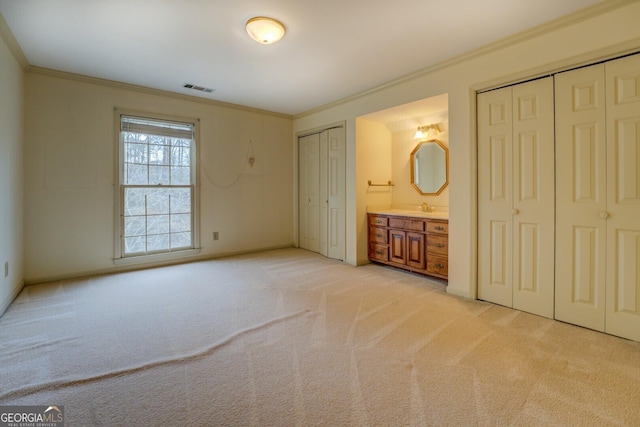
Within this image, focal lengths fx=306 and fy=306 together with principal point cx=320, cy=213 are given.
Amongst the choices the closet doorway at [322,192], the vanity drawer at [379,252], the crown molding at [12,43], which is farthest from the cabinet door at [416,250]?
the crown molding at [12,43]

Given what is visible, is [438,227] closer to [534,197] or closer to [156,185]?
[534,197]

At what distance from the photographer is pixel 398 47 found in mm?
2996

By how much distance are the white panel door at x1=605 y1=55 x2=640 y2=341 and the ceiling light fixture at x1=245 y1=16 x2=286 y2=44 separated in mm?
2598

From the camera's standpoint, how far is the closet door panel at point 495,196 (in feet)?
9.54

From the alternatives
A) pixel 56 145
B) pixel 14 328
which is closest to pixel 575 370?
pixel 14 328

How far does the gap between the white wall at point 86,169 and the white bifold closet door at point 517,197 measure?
12.3ft

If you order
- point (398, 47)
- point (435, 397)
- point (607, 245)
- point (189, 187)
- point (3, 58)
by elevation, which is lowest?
point (435, 397)

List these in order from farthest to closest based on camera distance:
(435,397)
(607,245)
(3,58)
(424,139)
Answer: (424,139) < (3,58) < (607,245) < (435,397)

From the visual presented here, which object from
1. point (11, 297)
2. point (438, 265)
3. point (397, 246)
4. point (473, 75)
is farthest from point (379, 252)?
point (11, 297)

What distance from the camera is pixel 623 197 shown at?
2.28m

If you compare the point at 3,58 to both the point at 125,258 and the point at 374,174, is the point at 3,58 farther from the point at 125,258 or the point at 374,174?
the point at 374,174

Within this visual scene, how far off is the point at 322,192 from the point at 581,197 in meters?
3.47

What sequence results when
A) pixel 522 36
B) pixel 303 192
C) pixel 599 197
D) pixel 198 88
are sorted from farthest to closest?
1. pixel 303 192
2. pixel 198 88
3. pixel 522 36
4. pixel 599 197

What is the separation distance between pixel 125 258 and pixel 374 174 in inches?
149
